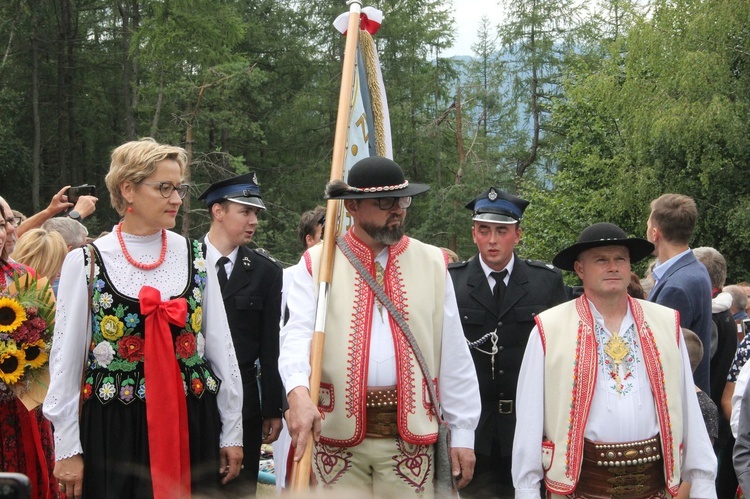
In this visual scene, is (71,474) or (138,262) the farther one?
(138,262)

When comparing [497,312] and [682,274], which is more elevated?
[682,274]

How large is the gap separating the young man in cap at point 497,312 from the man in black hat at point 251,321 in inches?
45.5

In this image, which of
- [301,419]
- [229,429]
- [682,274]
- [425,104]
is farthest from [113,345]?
[425,104]

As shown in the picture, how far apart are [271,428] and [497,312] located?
1510mm

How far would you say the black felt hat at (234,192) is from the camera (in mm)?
5766

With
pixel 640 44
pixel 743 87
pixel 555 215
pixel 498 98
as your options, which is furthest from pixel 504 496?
pixel 498 98

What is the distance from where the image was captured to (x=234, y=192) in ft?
19.1

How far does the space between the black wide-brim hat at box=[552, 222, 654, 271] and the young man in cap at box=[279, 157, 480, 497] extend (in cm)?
60

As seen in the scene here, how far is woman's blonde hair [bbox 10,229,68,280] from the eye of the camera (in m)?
5.29

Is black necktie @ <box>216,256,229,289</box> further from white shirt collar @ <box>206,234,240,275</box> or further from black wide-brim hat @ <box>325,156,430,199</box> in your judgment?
black wide-brim hat @ <box>325,156,430,199</box>

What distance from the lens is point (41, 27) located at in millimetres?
37188

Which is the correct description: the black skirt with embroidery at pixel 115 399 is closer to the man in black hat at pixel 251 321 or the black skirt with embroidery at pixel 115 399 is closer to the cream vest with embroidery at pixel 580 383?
the man in black hat at pixel 251 321

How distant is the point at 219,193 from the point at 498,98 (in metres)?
33.9

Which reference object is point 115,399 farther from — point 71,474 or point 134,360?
point 71,474
